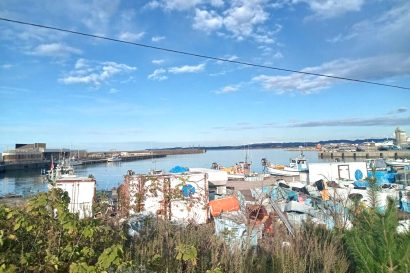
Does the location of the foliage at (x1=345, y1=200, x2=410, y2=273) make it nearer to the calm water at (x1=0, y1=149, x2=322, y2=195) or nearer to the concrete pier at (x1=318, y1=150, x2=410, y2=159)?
the calm water at (x1=0, y1=149, x2=322, y2=195)

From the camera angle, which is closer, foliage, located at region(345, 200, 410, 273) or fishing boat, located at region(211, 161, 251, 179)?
foliage, located at region(345, 200, 410, 273)

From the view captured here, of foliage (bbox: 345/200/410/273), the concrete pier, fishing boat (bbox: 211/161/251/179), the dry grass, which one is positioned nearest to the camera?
foliage (bbox: 345/200/410/273)

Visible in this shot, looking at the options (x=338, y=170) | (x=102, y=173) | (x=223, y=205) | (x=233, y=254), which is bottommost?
(x=102, y=173)

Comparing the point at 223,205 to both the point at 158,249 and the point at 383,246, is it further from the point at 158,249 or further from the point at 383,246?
the point at 383,246

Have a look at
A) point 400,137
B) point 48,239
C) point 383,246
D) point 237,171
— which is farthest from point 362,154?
point 48,239

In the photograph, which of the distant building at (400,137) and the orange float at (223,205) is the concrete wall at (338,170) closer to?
the orange float at (223,205)

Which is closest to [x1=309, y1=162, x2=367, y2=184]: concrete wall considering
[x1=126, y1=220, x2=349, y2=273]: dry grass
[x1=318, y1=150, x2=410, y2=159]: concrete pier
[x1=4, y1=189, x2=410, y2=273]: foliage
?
[x1=126, y1=220, x2=349, y2=273]: dry grass

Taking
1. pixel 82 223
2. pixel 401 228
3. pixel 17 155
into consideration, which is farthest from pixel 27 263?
pixel 17 155

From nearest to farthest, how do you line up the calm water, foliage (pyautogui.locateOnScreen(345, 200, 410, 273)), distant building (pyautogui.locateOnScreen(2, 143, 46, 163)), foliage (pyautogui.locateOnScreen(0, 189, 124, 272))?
foliage (pyautogui.locateOnScreen(345, 200, 410, 273))
foliage (pyautogui.locateOnScreen(0, 189, 124, 272))
the calm water
distant building (pyautogui.locateOnScreen(2, 143, 46, 163))

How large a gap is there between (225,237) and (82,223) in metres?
2.40

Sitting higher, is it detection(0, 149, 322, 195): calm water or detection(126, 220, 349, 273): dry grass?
detection(126, 220, 349, 273): dry grass

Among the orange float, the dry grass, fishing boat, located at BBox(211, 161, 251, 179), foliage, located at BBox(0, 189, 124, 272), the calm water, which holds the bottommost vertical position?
the calm water

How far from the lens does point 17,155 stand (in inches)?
3524

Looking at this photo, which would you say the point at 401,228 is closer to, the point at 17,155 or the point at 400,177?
the point at 400,177
